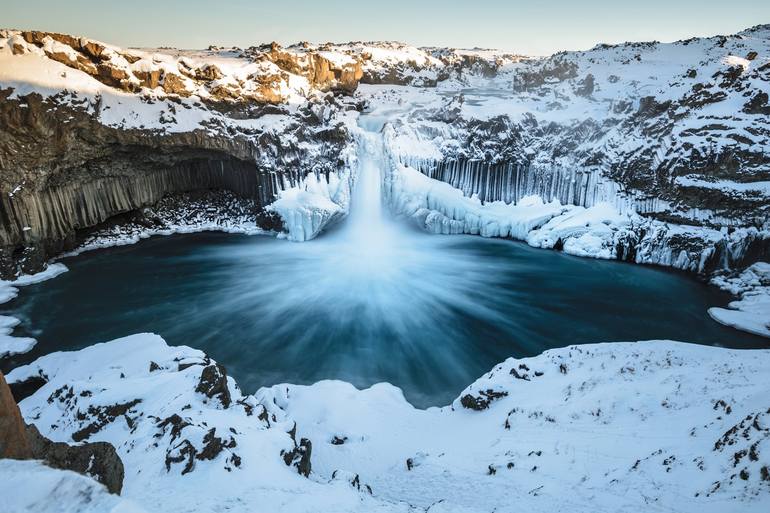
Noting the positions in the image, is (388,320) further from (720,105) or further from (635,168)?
(720,105)

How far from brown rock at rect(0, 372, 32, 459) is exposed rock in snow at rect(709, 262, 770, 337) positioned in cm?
2258

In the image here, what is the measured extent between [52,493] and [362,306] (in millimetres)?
16950

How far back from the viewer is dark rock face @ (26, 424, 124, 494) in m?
4.94

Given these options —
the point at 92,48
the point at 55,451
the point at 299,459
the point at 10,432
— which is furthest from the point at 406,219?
the point at 10,432

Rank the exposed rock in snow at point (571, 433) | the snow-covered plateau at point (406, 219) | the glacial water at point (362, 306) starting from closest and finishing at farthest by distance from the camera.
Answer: the exposed rock in snow at point (571, 433) → the snow-covered plateau at point (406, 219) → the glacial water at point (362, 306)

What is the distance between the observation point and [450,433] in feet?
35.9

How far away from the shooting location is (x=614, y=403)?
32.0 ft

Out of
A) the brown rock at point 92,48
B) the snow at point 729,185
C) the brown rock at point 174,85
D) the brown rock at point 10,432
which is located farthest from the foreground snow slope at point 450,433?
the brown rock at point 92,48

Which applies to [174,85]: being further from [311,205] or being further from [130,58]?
[311,205]

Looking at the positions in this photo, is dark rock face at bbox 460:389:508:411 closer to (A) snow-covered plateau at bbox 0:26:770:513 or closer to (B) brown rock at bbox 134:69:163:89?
(A) snow-covered plateau at bbox 0:26:770:513

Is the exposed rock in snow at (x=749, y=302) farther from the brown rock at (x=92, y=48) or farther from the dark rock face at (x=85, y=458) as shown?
the brown rock at (x=92, y=48)

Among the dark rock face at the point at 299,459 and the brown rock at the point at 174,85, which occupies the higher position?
the brown rock at the point at 174,85

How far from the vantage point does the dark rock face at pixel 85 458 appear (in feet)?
16.2

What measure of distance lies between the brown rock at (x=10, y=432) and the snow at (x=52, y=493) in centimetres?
61
